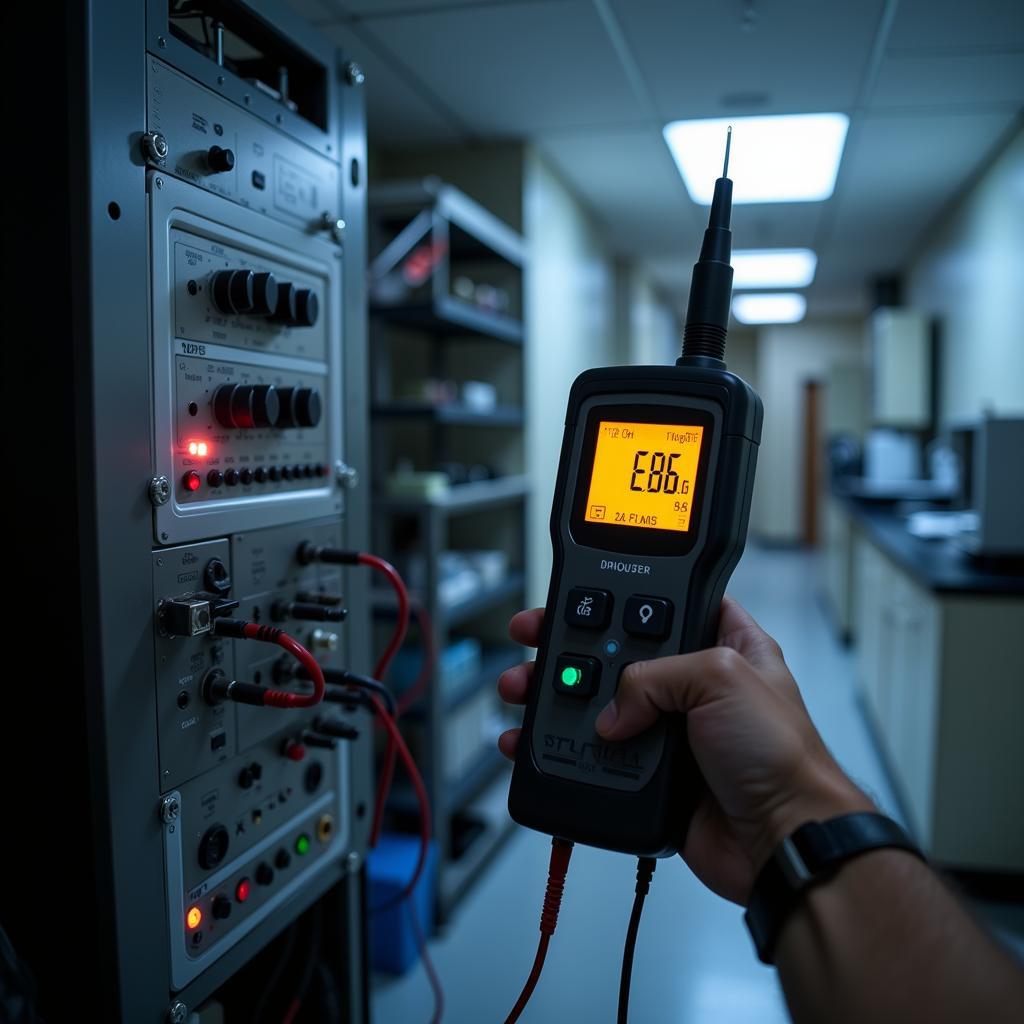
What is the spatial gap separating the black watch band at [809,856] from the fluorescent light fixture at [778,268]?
14.5 feet

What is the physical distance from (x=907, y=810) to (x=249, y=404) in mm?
2483

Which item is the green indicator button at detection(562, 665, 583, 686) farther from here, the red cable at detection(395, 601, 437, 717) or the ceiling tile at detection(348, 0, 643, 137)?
the ceiling tile at detection(348, 0, 643, 137)

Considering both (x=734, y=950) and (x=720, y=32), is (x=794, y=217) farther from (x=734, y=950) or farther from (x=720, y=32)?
(x=734, y=950)

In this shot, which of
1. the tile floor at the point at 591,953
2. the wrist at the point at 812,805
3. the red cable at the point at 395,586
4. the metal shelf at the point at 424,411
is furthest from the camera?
the metal shelf at the point at 424,411

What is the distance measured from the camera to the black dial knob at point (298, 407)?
32.2 inches

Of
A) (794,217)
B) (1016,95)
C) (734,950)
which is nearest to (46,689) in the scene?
(734,950)

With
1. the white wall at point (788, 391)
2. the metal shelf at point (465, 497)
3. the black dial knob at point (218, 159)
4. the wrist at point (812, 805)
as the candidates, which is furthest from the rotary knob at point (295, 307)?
the white wall at point (788, 391)

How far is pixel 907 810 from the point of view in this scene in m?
2.57

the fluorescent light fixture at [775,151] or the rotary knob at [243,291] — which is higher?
the fluorescent light fixture at [775,151]

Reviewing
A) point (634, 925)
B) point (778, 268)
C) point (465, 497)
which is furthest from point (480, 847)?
point (778, 268)

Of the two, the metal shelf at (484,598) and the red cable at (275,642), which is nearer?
the red cable at (275,642)

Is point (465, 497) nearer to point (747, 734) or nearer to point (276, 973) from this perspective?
point (276, 973)

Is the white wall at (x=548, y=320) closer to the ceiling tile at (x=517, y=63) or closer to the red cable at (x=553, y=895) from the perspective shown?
the ceiling tile at (x=517, y=63)

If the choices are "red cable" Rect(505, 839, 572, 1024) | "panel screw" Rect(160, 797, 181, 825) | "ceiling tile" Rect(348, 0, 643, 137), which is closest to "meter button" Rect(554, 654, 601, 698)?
"red cable" Rect(505, 839, 572, 1024)
